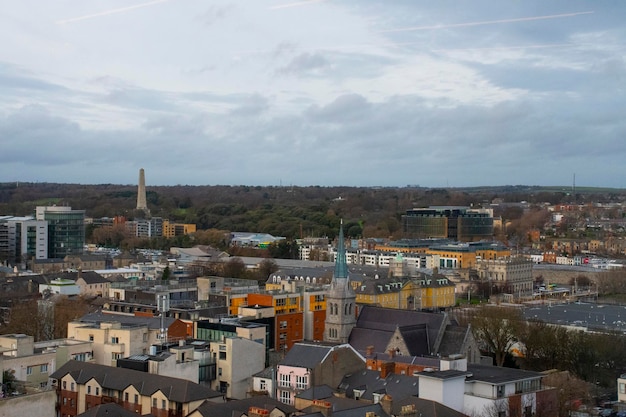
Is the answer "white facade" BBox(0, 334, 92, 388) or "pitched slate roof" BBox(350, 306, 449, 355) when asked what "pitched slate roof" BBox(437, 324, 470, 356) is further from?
"white facade" BBox(0, 334, 92, 388)

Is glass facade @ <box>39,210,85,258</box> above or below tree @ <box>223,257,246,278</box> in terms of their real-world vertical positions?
above

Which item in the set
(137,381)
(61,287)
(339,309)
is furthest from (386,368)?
(61,287)

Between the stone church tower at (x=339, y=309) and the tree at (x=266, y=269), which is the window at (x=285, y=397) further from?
the tree at (x=266, y=269)

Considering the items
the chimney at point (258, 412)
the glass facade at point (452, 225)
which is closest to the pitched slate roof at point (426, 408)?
the chimney at point (258, 412)

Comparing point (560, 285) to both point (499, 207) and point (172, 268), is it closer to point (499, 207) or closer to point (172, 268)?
point (172, 268)

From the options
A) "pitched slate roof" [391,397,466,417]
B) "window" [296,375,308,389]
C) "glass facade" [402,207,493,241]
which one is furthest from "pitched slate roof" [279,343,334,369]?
"glass facade" [402,207,493,241]

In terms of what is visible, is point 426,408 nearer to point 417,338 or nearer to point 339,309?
point 417,338
